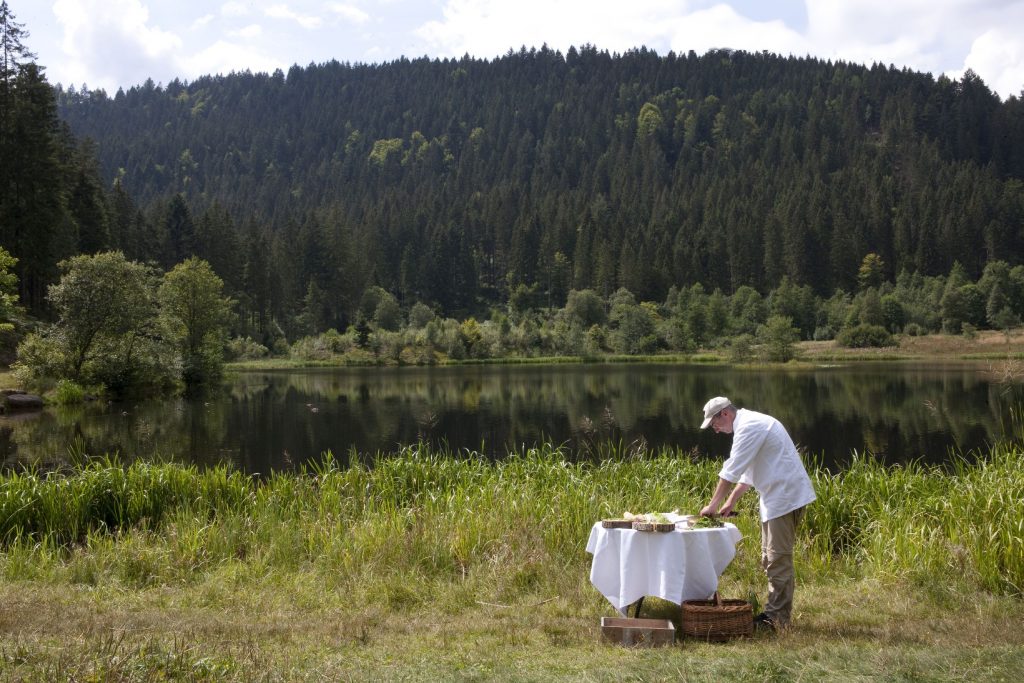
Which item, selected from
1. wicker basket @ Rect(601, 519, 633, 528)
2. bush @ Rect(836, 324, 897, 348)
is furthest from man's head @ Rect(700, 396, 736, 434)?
bush @ Rect(836, 324, 897, 348)

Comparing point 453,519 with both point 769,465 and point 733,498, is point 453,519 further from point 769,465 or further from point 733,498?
point 769,465

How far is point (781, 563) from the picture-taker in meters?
7.07

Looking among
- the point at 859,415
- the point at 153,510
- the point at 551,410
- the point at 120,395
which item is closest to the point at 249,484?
the point at 153,510

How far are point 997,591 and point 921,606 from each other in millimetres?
986

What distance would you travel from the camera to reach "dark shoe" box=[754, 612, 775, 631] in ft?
23.3

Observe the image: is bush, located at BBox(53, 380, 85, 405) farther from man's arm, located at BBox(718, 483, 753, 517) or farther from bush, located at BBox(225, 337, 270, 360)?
bush, located at BBox(225, 337, 270, 360)

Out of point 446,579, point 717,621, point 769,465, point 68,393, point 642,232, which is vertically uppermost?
point 642,232

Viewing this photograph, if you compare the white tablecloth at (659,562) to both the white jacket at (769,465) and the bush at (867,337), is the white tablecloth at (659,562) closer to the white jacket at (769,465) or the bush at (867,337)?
the white jacket at (769,465)

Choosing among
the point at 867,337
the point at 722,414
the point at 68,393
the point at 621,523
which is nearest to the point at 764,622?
the point at 621,523

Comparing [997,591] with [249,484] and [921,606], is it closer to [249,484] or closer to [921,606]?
[921,606]

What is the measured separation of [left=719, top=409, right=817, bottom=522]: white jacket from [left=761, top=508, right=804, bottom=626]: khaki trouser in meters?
0.14

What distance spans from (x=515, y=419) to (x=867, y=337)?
68991 mm

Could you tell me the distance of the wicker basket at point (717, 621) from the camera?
6727 millimetres

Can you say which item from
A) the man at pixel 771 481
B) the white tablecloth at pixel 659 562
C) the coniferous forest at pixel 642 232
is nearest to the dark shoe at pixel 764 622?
the man at pixel 771 481
